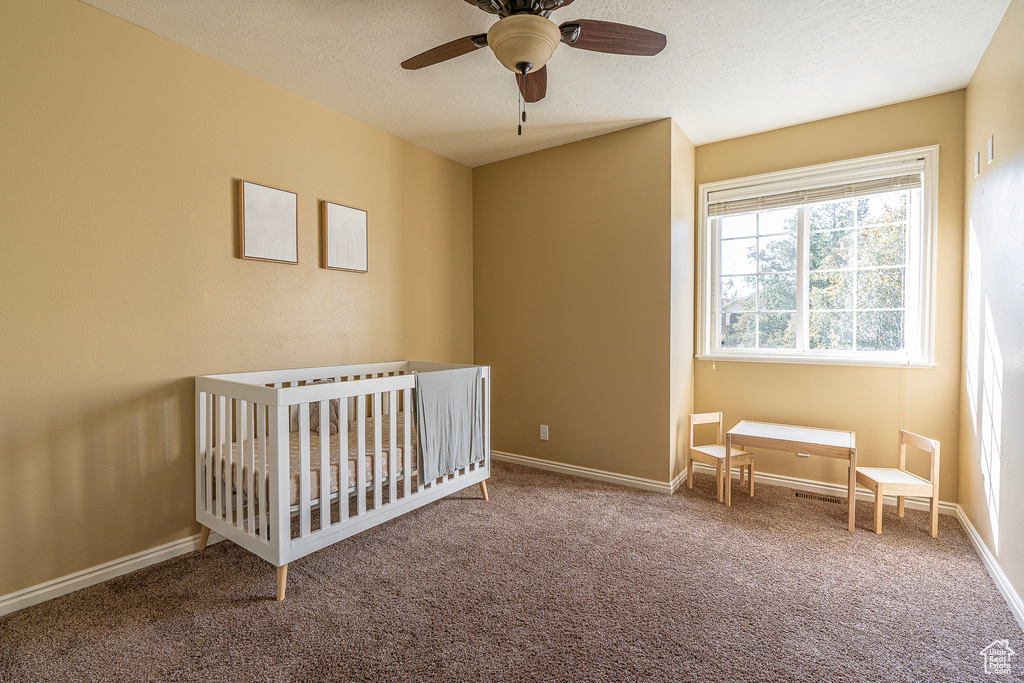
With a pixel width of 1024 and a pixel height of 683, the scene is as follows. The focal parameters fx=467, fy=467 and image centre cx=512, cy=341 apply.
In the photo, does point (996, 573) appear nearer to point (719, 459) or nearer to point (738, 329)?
point (719, 459)

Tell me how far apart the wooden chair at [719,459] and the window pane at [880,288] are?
44.7 inches

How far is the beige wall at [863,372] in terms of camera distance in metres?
2.62

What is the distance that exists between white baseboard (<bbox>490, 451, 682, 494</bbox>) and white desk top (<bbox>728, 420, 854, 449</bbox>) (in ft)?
1.81

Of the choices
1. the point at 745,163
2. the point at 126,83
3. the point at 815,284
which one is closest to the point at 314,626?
the point at 126,83

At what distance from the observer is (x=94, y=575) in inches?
76.4

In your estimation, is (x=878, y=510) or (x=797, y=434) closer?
Result: (x=878, y=510)

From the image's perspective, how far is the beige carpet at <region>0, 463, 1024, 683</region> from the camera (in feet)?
4.86

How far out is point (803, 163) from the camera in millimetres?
3029

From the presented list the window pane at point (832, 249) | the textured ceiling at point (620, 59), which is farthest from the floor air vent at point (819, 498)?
the textured ceiling at point (620, 59)

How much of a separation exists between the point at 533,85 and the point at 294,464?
75.2 inches

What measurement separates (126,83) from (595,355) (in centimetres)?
286

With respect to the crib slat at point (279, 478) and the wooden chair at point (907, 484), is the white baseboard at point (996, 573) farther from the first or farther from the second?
the crib slat at point (279, 478)

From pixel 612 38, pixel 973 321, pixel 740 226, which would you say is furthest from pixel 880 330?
pixel 612 38

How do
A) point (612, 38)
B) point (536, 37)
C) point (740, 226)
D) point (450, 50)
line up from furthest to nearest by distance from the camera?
point (740, 226), point (450, 50), point (612, 38), point (536, 37)
